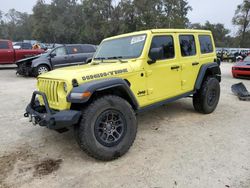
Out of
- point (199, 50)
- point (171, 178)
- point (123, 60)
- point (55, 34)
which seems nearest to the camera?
point (171, 178)

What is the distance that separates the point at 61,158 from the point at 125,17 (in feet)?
136

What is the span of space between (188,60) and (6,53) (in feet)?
43.6

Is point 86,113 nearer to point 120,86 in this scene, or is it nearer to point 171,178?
point 120,86

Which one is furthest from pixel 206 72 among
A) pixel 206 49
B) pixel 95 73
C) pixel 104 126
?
pixel 104 126

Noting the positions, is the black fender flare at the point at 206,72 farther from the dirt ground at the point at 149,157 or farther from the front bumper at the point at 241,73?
the front bumper at the point at 241,73

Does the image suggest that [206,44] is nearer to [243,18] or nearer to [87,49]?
[87,49]

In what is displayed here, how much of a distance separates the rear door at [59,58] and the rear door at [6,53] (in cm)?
450

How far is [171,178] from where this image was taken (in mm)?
3297

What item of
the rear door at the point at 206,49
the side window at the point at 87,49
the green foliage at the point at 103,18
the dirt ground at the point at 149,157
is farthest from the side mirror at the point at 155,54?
the green foliage at the point at 103,18

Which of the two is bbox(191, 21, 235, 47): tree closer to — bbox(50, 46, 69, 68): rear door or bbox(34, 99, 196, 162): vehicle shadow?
bbox(50, 46, 69, 68): rear door

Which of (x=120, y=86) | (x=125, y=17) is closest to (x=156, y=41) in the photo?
(x=120, y=86)

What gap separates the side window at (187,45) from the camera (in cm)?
530

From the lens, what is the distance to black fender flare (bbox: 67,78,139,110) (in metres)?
3.53

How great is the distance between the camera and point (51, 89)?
4.02 meters
